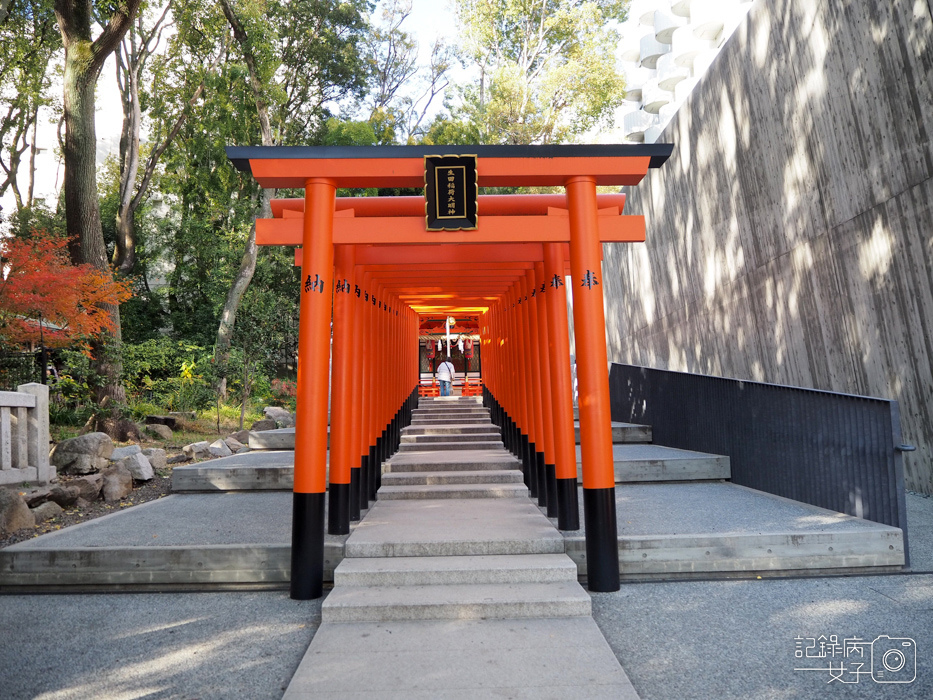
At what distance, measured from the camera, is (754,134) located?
9570mm

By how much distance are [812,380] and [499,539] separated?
599 centimetres

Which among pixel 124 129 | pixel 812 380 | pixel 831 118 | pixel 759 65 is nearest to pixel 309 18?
pixel 124 129

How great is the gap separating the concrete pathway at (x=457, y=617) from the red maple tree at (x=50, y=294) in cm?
743

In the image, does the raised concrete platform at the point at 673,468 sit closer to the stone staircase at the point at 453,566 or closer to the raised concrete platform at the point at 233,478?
the stone staircase at the point at 453,566

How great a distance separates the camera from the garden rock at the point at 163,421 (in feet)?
42.0

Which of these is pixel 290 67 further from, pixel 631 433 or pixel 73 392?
pixel 631 433

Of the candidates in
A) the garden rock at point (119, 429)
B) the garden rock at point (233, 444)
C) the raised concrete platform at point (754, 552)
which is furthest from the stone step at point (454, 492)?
the garden rock at point (119, 429)

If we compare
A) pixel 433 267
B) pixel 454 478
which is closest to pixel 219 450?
pixel 454 478

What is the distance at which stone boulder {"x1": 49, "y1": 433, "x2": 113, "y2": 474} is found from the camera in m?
8.41

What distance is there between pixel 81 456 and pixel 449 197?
696cm

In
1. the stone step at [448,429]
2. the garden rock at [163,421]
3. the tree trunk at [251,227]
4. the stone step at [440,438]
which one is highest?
the tree trunk at [251,227]

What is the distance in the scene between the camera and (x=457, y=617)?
3.83 meters

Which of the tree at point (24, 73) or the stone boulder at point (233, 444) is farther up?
the tree at point (24, 73)

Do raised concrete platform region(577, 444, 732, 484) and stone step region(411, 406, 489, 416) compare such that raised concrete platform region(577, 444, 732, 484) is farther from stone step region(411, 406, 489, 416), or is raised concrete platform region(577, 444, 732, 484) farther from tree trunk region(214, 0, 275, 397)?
tree trunk region(214, 0, 275, 397)
